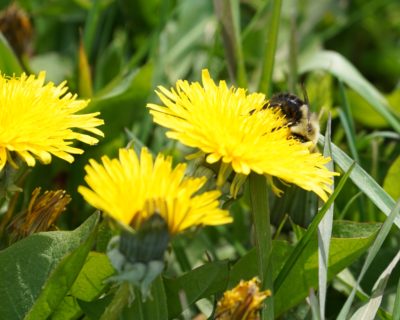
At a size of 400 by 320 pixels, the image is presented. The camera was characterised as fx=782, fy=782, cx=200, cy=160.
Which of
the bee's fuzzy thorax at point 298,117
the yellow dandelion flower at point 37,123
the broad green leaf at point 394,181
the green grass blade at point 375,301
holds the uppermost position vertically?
the yellow dandelion flower at point 37,123

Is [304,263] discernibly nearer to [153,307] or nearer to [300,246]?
[300,246]

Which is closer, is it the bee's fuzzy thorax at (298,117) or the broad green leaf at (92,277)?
the broad green leaf at (92,277)

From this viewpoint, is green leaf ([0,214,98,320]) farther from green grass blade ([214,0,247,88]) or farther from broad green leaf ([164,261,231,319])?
green grass blade ([214,0,247,88])

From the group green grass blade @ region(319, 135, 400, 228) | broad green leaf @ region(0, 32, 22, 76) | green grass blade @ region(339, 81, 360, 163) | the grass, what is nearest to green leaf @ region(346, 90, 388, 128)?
the grass

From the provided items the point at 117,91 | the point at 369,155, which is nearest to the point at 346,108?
the point at 369,155

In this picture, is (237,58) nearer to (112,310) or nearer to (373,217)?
(373,217)

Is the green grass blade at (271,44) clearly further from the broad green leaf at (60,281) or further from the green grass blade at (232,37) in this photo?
the broad green leaf at (60,281)

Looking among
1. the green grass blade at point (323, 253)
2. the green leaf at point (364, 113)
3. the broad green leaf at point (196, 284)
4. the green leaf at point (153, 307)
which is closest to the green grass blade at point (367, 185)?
the green grass blade at point (323, 253)
